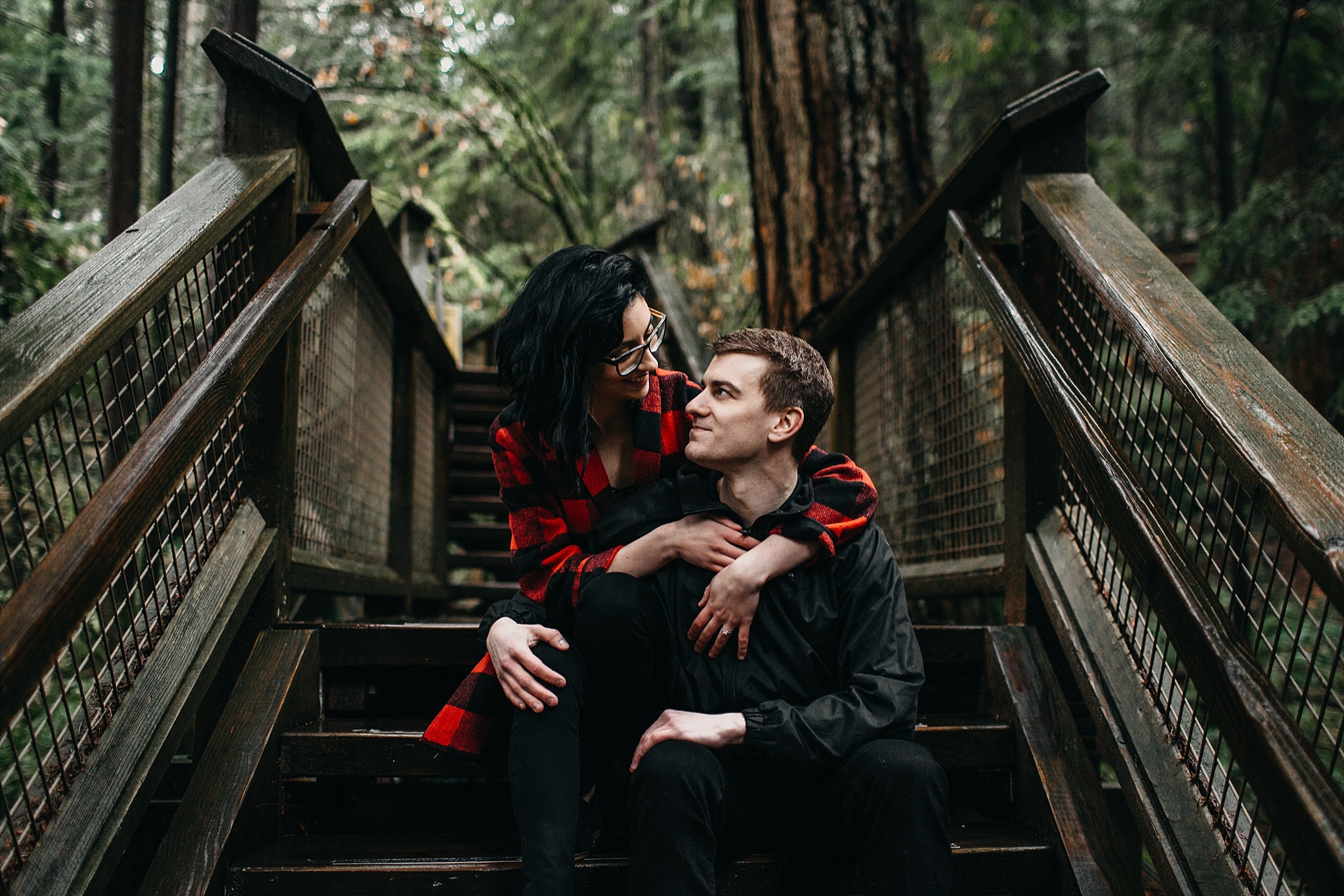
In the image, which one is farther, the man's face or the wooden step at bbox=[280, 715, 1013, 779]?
the wooden step at bbox=[280, 715, 1013, 779]

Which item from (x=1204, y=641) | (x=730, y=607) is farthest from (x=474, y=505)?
(x=1204, y=641)

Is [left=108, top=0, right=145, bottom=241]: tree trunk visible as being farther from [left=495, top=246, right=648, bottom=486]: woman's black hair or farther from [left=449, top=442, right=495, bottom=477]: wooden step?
[left=495, top=246, right=648, bottom=486]: woman's black hair

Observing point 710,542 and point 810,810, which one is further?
point 710,542

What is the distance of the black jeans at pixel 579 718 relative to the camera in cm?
145

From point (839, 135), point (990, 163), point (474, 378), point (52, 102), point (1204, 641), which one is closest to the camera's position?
point (1204, 641)

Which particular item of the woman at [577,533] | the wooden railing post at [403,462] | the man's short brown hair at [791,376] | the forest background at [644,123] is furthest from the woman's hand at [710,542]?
the forest background at [644,123]

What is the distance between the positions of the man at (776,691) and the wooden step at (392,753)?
1.15 feet

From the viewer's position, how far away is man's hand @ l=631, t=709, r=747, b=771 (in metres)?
1.50

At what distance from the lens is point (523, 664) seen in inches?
62.6

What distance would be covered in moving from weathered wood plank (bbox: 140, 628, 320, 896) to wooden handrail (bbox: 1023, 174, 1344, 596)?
1754 millimetres

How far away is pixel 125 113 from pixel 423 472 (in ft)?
6.59

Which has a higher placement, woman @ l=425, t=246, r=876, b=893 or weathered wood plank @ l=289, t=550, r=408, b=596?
woman @ l=425, t=246, r=876, b=893

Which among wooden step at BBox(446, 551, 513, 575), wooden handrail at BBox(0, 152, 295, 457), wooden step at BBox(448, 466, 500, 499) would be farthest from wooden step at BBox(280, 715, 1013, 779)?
wooden step at BBox(448, 466, 500, 499)

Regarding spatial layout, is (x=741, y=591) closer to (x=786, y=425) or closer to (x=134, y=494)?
(x=786, y=425)
